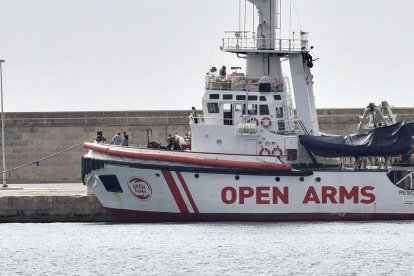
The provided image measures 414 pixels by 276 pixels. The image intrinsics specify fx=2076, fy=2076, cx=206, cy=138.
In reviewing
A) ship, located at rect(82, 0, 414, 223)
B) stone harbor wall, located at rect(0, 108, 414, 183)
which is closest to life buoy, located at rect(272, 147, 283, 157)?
ship, located at rect(82, 0, 414, 223)

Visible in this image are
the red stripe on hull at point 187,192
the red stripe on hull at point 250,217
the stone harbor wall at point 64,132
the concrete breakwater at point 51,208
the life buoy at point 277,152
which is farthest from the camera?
the stone harbor wall at point 64,132

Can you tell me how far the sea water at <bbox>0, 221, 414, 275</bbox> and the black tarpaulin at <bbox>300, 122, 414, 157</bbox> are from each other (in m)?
2.29

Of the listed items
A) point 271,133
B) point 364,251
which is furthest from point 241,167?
point 364,251

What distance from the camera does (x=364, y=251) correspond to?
196 ft

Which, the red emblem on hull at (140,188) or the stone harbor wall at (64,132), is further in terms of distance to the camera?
the stone harbor wall at (64,132)

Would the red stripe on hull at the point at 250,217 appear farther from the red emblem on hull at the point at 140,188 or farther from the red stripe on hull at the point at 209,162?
the red stripe on hull at the point at 209,162

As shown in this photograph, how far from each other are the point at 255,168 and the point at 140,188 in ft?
12.3

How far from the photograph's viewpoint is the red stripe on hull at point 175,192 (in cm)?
6531

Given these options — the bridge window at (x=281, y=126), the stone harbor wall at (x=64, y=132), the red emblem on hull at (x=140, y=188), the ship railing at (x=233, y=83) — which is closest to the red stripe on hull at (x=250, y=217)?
the red emblem on hull at (x=140, y=188)

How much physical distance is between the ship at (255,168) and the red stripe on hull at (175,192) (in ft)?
0.10

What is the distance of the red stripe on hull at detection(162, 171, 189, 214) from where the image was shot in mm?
65312

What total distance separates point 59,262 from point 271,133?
10.6m

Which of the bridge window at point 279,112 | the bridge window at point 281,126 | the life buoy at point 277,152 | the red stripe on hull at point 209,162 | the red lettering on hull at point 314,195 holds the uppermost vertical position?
the bridge window at point 279,112

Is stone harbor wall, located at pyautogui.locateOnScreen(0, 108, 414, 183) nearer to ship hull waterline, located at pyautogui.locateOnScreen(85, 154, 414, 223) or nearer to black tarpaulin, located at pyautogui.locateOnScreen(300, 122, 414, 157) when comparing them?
black tarpaulin, located at pyautogui.locateOnScreen(300, 122, 414, 157)
